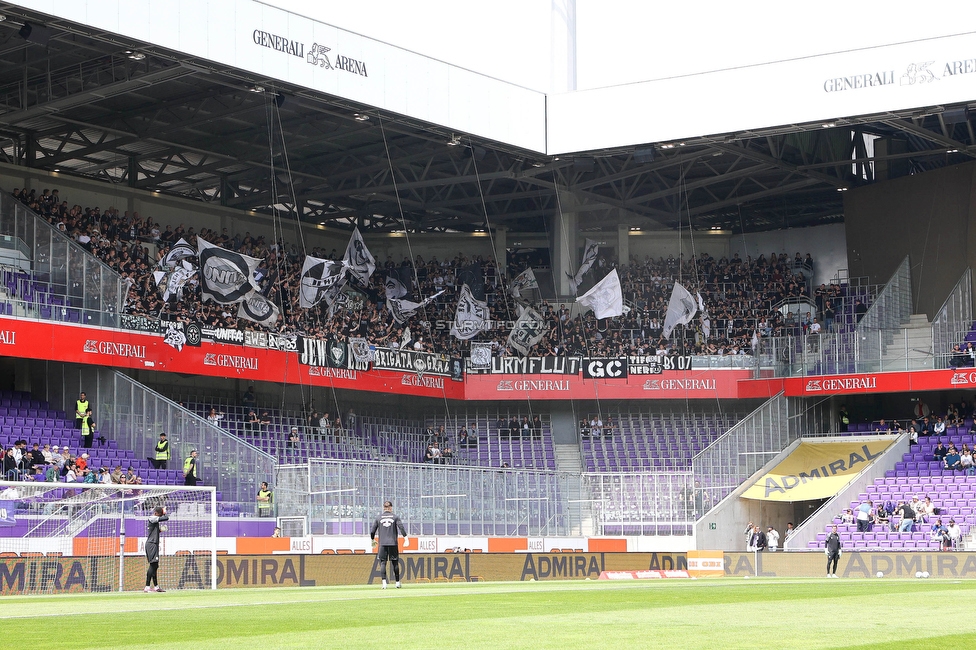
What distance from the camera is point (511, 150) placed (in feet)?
140

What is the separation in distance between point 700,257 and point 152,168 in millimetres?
23472

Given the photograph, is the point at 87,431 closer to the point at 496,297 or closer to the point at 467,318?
the point at 467,318

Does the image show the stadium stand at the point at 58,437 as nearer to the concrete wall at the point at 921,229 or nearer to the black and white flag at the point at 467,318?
the black and white flag at the point at 467,318

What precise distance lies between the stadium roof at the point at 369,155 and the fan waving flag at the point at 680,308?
3.65 meters

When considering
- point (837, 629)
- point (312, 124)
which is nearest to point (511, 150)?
point (312, 124)

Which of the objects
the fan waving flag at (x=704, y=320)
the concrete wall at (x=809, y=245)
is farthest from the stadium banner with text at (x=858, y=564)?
the concrete wall at (x=809, y=245)

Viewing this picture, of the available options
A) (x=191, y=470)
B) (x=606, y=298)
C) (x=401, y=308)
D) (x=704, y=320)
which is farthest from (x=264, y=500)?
(x=704, y=320)

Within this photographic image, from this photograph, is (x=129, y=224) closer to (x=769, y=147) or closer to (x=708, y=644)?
(x=769, y=147)

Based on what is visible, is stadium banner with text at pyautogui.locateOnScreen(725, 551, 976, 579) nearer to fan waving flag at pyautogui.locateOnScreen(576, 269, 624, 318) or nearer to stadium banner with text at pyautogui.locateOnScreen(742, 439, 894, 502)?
stadium banner with text at pyautogui.locateOnScreen(742, 439, 894, 502)

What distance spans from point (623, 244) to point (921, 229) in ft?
37.4

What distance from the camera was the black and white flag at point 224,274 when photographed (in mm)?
38688

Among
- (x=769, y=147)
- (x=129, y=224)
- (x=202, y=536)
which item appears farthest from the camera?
(x=769, y=147)

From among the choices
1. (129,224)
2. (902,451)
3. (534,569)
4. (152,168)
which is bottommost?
(534,569)

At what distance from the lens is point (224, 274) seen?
3894 cm
